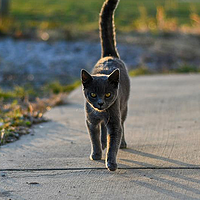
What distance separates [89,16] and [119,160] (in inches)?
534

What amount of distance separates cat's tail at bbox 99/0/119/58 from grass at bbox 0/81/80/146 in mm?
1511

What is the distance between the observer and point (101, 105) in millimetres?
4473

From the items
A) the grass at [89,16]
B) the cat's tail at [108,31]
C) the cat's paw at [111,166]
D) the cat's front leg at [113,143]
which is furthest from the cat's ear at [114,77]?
the grass at [89,16]

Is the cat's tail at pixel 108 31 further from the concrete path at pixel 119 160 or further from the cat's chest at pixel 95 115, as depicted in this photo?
the cat's chest at pixel 95 115

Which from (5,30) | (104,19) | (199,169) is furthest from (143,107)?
(5,30)

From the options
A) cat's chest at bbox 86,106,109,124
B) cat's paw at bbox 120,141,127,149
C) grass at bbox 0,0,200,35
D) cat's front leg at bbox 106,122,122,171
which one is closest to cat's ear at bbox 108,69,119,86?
cat's chest at bbox 86,106,109,124

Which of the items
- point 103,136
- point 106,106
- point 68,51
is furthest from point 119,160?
point 68,51

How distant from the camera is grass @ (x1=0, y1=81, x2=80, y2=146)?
19.7 ft

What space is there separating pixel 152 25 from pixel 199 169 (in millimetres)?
10613

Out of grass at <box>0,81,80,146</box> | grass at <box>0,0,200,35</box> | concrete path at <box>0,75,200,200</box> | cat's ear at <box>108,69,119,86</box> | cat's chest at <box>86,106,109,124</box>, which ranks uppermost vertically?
grass at <box>0,0,200,35</box>

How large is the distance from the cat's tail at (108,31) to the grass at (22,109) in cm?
151

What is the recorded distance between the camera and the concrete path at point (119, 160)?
4.03 m

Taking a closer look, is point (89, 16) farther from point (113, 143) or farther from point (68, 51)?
point (113, 143)

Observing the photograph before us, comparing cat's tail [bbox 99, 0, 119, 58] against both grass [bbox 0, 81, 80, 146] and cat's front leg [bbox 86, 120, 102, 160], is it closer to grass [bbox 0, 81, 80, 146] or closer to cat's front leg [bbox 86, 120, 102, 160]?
cat's front leg [bbox 86, 120, 102, 160]
